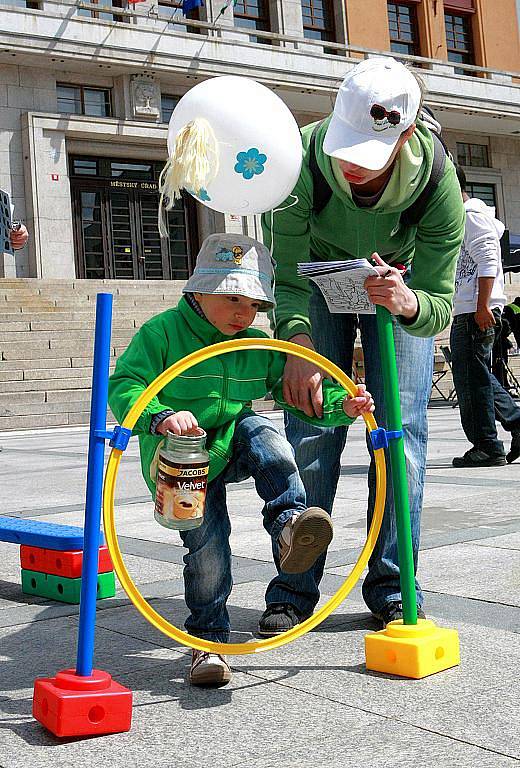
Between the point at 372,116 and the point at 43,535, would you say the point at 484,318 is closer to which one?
the point at 43,535

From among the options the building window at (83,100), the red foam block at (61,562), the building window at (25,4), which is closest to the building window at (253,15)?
the building window at (83,100)

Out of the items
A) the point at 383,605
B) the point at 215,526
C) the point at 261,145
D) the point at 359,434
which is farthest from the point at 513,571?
the point at 359,434

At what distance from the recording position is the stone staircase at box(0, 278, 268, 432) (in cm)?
1520

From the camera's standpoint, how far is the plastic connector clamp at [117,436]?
7.30ft

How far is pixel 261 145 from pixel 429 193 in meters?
0.54

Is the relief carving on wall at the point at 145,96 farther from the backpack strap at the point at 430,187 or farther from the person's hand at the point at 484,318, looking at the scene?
the backpack strap at the point at 430,187

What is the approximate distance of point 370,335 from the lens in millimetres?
3129

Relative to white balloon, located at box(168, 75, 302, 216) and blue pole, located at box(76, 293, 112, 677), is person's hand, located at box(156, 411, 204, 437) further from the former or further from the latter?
white balloon, located at box(168, 75, 302, 216)

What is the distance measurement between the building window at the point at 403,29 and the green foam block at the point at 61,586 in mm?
29070

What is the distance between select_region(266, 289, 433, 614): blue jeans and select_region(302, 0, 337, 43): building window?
88.0 feet

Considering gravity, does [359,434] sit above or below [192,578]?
above

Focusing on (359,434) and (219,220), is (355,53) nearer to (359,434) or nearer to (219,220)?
(219,220)

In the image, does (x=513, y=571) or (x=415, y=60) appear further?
(x=415, y=60)

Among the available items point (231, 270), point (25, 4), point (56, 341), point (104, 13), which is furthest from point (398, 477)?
point (104, 13)
